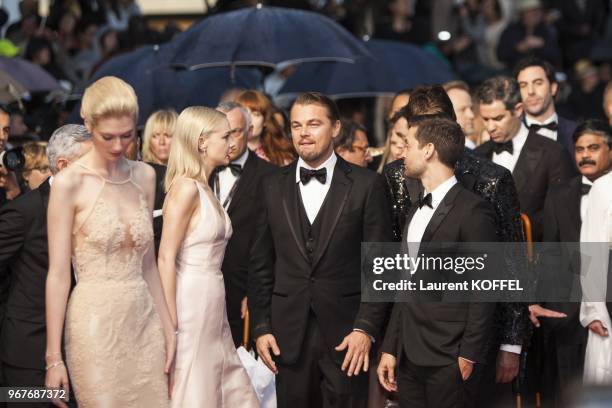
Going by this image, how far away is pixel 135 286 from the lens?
19.1 ft

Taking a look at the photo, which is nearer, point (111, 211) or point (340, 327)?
point (111, 211)

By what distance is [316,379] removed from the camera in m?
6.86

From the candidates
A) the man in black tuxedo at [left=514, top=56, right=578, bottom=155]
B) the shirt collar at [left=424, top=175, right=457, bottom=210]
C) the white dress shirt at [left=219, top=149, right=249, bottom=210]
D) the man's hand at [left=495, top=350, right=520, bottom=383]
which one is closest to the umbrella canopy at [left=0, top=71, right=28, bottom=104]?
the white dress shirt at [left=219, top=149, right=249, bottom=210]

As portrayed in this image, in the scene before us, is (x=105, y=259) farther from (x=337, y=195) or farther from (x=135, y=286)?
(x=337, y=195)

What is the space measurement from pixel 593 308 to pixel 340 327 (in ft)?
5.92

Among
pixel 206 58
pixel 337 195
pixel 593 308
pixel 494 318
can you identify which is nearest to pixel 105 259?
pixel 337 195

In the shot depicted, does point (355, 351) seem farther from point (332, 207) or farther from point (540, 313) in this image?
point (540, 313)

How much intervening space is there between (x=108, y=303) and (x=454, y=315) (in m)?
1.86

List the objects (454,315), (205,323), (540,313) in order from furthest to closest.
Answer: (540,313) < (205,323) < (454,315)

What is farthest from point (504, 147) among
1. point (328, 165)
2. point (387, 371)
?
point (387, 371)

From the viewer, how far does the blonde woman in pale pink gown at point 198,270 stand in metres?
6.38

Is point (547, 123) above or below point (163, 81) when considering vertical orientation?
below

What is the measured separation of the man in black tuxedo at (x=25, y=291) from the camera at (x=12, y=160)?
3.96 ft

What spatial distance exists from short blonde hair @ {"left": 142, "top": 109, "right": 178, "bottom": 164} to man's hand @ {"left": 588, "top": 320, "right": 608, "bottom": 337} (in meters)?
3.36
